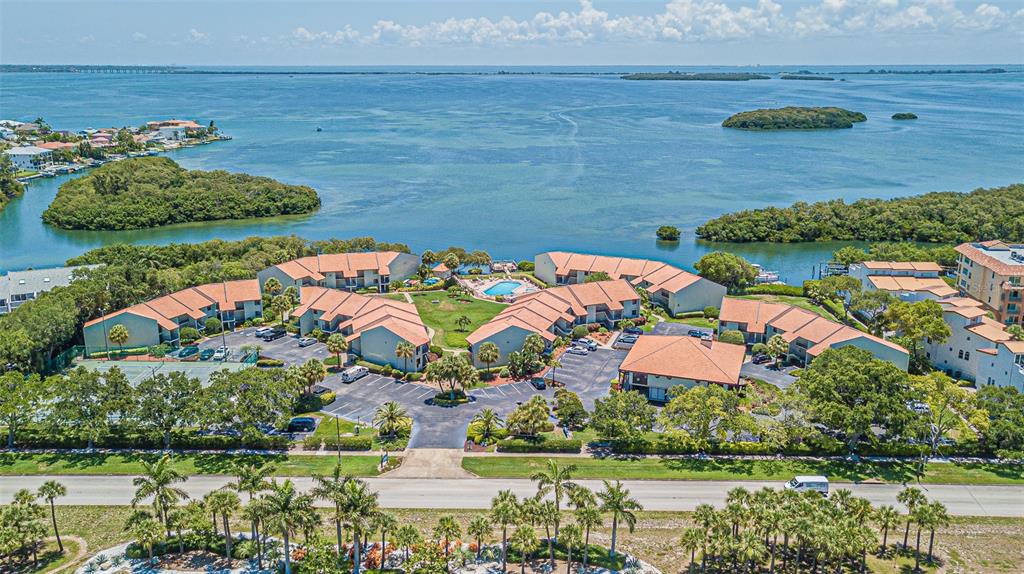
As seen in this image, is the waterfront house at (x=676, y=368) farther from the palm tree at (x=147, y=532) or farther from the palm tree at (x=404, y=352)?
the palm tree at (x=147, y=532)

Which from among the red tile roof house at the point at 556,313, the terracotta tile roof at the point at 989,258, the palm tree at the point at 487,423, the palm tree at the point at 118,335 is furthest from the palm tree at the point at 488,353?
the terracotta tile roof at the point at 989,258

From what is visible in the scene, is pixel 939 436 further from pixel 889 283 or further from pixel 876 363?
pixel 889 283

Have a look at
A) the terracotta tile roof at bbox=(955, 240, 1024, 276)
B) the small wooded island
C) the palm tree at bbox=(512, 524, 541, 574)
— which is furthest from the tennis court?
the terracotta tile roof at bbox=(955, 240, 1024, 276)

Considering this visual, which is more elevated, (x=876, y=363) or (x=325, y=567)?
(x=876, y=363)

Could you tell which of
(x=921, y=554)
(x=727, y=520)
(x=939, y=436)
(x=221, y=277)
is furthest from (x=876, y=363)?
(x=221, y=277)

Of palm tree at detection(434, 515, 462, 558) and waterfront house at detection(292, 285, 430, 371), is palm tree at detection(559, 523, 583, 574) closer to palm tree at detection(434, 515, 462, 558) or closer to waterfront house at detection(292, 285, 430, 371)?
palm tree at detection(434, 515, 462, 558)

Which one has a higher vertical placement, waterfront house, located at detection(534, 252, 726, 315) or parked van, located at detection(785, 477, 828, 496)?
waterfront house, located at detection(534, 252, 726, 315)
